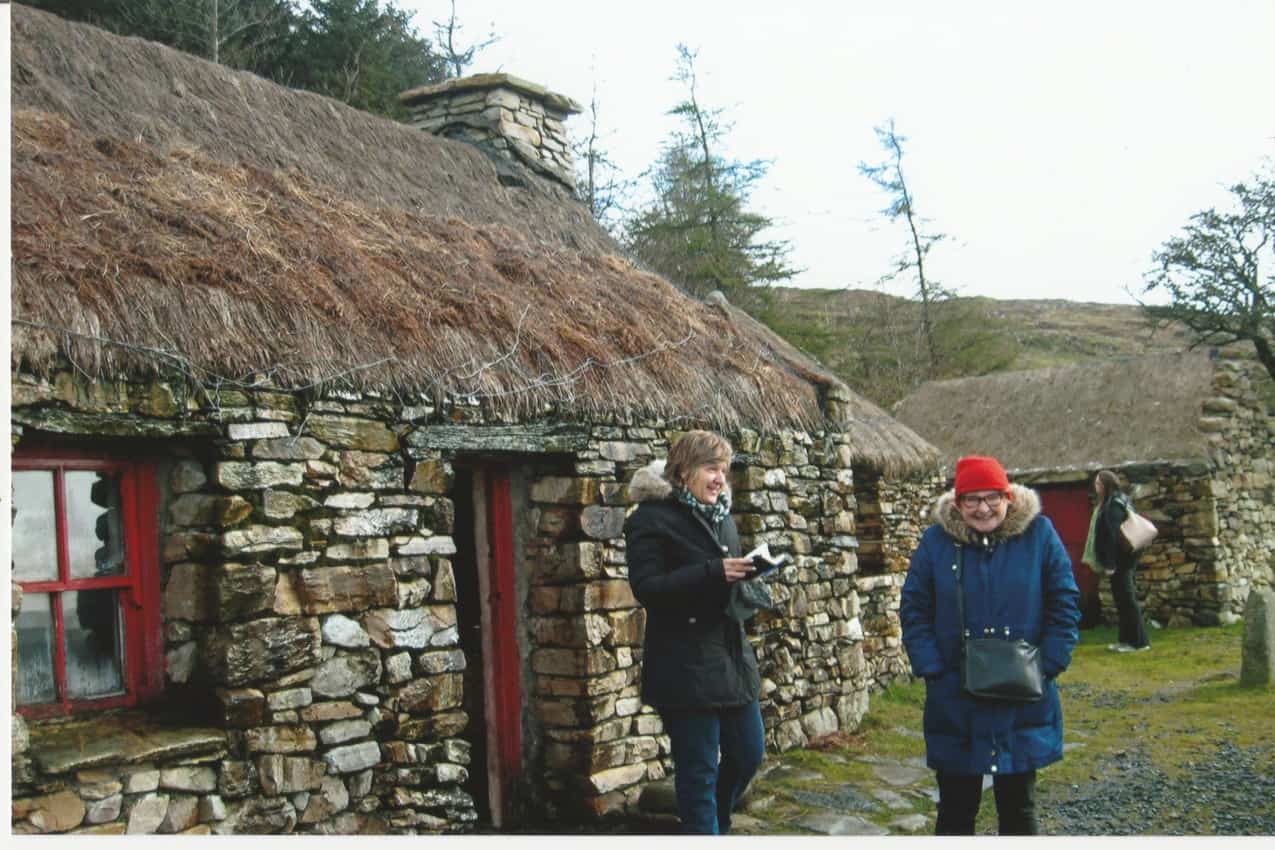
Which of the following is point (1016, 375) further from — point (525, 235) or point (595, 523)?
point (595, 523)

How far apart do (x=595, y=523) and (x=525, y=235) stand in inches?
112

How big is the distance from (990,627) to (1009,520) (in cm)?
39

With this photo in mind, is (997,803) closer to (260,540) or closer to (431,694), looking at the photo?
(431,694)

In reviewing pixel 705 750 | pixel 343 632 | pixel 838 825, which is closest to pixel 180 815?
pixel 343 632

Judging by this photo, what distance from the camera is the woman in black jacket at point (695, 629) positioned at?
4125mm

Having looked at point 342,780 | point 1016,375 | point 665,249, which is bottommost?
point 342,780

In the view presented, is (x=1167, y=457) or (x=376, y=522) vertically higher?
(x=1167, y=457)

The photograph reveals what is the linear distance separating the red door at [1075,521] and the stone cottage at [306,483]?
823cm

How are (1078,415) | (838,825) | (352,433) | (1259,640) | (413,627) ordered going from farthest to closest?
(1078,415)
(1259,640)
(838,825)
(413,627)
(352,433)

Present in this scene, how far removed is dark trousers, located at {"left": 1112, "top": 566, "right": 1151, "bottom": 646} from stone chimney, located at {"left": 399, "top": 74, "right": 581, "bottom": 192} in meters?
6.60

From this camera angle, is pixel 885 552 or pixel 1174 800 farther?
pixel 885 552

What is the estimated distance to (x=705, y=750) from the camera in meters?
4.16

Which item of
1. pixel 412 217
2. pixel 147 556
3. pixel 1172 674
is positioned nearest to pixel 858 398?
pixel 1172 674

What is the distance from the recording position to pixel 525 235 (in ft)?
26.7
